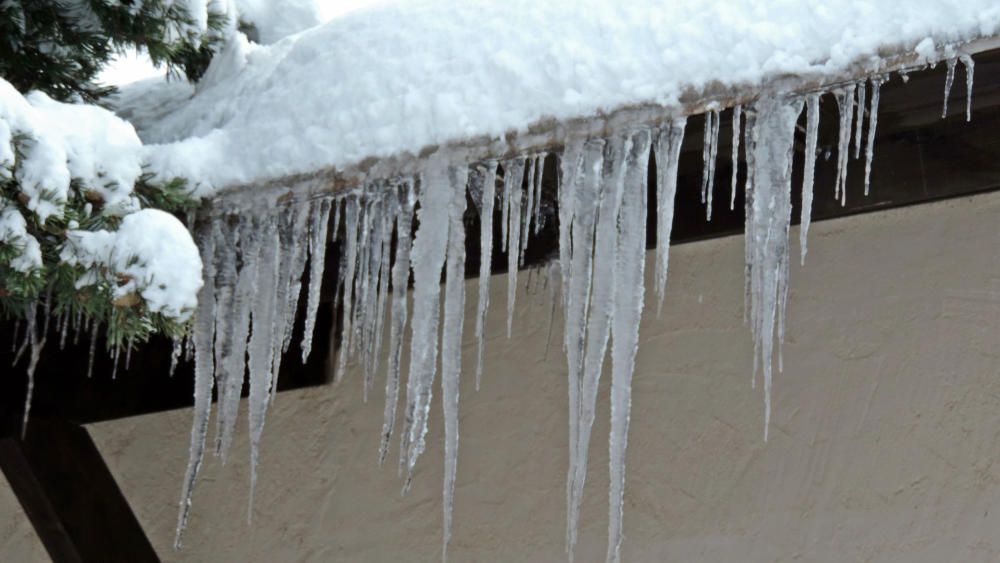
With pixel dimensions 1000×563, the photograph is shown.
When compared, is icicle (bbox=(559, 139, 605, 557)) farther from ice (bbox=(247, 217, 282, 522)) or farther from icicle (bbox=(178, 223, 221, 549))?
icicle (bbox=(178, 223, 221, 549))

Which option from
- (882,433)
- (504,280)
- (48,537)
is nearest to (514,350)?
(504,280)

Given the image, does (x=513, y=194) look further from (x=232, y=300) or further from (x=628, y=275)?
(x=232, y=300)

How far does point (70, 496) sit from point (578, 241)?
3.92ft

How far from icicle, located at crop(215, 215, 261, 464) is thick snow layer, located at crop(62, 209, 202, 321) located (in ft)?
0.94

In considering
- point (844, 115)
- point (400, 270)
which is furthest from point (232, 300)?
point (844, 115)

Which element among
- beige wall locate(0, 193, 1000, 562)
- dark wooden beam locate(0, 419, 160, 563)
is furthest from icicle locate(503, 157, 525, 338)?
dark wooden beam locate(0, 419, 160, 563)

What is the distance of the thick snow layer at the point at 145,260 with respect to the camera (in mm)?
1588

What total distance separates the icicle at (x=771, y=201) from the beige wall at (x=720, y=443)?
27.7 inches

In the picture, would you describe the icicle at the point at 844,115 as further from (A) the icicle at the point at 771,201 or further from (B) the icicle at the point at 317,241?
(B) the icicle at the point at 317,241

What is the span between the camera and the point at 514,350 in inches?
108

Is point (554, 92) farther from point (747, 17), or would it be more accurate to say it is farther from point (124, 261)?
point (124, 261)

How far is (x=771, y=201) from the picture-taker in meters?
1.72

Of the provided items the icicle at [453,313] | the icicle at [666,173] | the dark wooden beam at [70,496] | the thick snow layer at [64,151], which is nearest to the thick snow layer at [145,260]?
the thick snow layer at [64,151]

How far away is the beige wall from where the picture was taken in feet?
7.73
